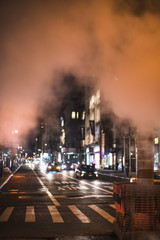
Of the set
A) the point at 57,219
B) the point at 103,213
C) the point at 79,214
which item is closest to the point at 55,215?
the point at 57,219

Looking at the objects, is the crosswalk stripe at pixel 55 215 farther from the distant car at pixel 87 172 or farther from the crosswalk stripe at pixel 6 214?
the distant car at pixel 87 172

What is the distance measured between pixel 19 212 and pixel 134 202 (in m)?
5.54

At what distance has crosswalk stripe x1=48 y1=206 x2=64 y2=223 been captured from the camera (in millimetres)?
10320

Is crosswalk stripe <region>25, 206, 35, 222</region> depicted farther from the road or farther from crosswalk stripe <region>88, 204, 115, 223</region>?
crosswalk stripe <region>88, 204, 115, 223</region>

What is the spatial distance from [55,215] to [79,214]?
0.86 m

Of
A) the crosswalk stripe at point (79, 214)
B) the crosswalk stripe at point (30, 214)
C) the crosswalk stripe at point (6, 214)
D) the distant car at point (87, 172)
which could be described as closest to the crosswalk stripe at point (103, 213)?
the crosswalk stripe at point (79, 214)

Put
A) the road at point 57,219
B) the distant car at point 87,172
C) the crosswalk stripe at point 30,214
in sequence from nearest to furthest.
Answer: the road at point 57,219
the crosswalk stripe at point 30,214
the distant car at point 87,172

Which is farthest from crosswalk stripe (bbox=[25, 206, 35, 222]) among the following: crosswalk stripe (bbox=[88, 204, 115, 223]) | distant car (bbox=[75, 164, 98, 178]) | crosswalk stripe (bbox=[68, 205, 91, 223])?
distant car (bbox=[75, 164, 98, 178])

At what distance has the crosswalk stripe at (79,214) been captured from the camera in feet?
33.9

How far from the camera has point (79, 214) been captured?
1150cm

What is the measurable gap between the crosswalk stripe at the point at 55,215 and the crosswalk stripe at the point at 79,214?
62cm

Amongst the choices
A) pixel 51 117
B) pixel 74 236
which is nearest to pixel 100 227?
pixel 74 236

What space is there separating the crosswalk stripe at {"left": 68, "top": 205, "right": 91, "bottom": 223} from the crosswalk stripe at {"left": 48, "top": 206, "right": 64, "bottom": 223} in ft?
2.05

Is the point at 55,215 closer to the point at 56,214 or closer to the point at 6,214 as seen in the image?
the point at 56,214
